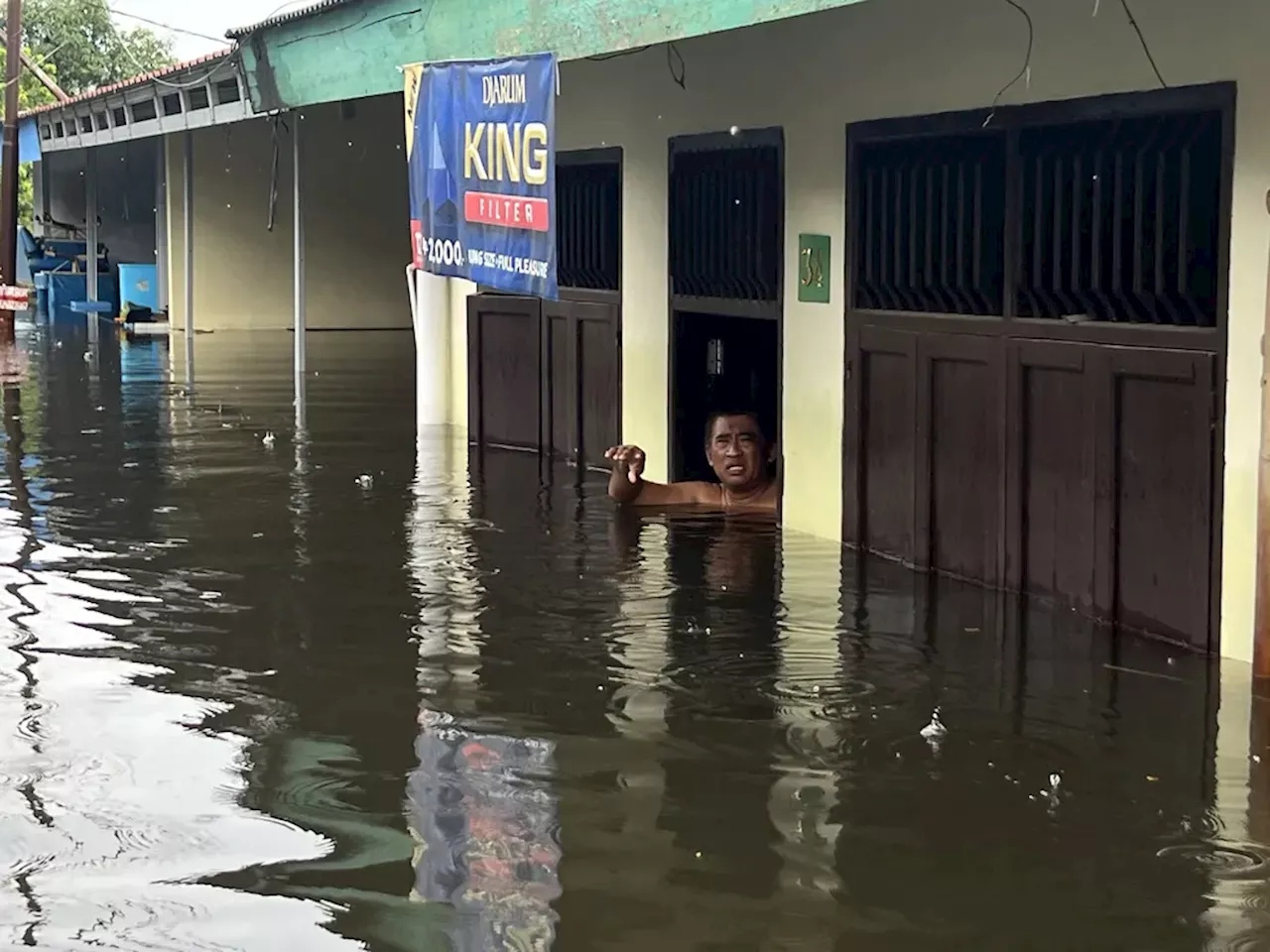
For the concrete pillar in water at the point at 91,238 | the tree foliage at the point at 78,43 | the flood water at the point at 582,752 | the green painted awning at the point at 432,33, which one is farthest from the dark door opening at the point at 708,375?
the tree foliage at the point at 78,43

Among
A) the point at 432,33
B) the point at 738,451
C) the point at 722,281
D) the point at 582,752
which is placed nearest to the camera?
the point at 582,752

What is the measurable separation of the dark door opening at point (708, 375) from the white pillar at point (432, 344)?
4397 millimetres

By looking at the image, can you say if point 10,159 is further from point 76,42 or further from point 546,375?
Result: point 76,42

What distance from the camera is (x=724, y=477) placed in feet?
39.3

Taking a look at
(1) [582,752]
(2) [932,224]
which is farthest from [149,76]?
(1) [582,752]

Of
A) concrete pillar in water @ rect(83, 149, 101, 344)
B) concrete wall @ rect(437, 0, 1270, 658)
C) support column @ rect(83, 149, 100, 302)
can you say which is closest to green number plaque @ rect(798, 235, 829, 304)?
concrete wall @ rect(437, 0, 1270, 658)

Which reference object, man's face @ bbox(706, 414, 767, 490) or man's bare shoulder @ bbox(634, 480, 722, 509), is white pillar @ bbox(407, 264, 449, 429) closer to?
man's bare shoulder @ bbox(634, 480, 722, 509)

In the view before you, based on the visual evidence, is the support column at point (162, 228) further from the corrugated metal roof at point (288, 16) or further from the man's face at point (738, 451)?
the man's face at point (738, 451)

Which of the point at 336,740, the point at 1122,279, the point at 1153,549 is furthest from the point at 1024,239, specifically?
the point at 336,740

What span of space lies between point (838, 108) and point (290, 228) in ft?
83.6

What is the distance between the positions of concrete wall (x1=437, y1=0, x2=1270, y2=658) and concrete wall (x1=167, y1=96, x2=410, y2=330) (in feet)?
65.7

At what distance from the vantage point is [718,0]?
8961 mm

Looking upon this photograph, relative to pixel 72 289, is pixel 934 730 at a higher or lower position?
lower

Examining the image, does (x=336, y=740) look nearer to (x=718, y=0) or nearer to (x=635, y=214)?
(x=718, y=0)
